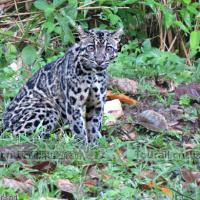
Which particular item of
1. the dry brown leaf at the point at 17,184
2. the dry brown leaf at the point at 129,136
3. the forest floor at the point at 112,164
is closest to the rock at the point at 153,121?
the forest floor at the point at 112,164

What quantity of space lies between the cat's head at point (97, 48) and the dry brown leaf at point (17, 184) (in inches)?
87.4

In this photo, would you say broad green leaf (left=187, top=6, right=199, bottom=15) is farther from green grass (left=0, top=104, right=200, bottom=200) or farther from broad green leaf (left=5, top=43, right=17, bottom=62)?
green grass (left=0, top=104, right=200, bottom=200)

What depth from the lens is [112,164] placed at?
589 centimetres

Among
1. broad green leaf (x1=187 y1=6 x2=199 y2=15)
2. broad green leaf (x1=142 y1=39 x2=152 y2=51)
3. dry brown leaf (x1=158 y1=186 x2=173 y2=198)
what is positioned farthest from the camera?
broad green leaf (x1=142 y1=39 x2=152 y2=51)

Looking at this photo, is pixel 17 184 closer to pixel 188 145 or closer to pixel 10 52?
pixel 188 145

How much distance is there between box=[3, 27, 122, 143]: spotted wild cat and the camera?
7.07 meters

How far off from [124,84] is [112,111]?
73 cm

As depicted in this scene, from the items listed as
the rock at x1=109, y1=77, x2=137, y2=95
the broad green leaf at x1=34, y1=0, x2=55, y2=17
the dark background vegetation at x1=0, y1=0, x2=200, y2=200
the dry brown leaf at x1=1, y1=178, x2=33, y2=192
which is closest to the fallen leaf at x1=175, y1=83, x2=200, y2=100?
the dark background vegetation at x1=0, y1=0, x2=200, y2=200

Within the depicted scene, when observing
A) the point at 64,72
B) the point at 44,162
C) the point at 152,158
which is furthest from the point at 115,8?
the point at 44,162

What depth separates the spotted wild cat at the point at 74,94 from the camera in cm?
707

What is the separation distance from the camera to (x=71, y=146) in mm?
6383

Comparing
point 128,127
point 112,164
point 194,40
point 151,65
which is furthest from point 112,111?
point 112,164

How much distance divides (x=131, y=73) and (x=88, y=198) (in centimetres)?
437

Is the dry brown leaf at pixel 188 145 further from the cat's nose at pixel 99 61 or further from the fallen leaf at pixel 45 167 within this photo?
the fallen leaf at pixel 45 167
